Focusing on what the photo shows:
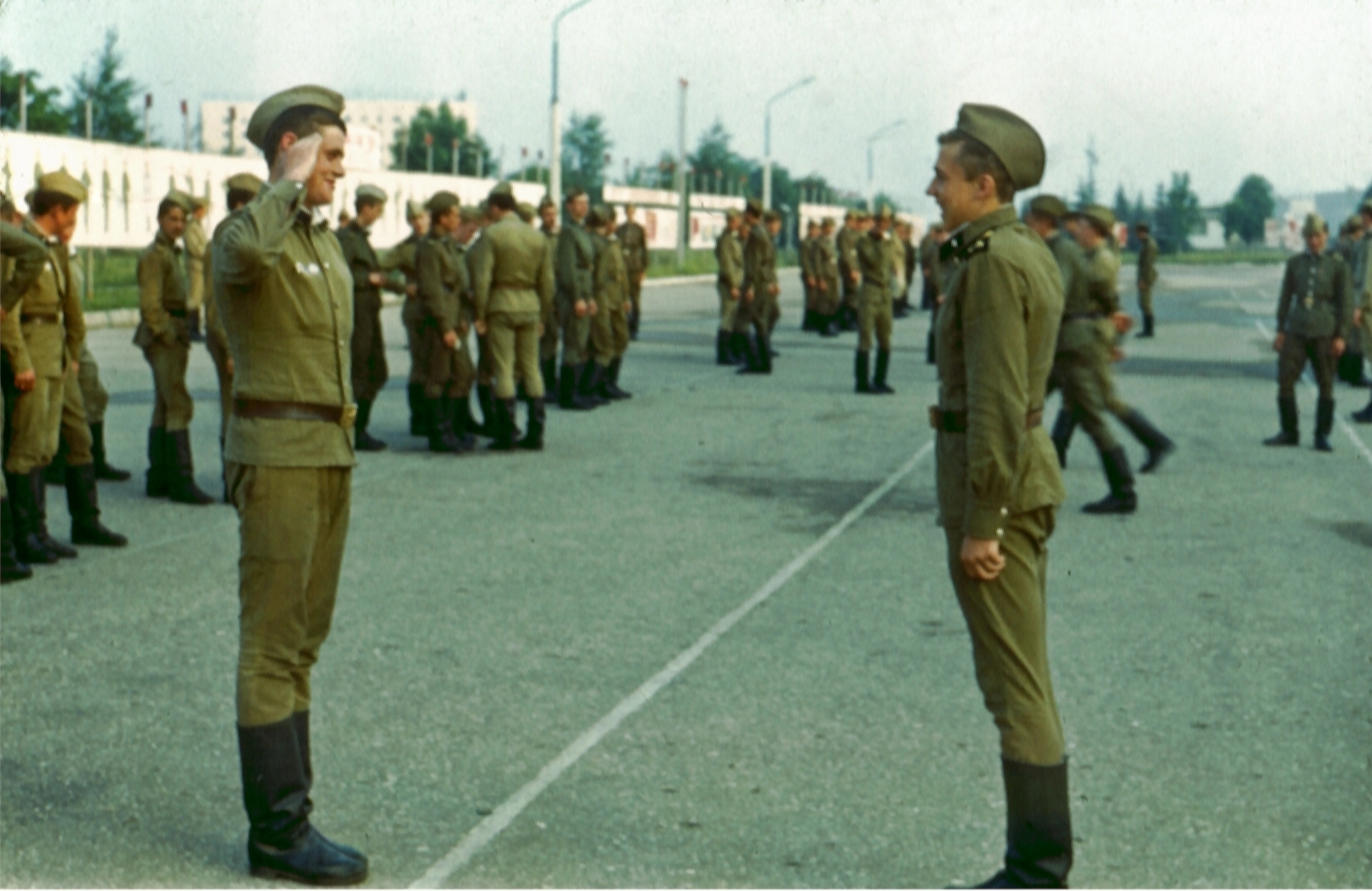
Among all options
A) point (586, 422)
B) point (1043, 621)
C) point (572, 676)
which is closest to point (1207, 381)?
point (586, 422)

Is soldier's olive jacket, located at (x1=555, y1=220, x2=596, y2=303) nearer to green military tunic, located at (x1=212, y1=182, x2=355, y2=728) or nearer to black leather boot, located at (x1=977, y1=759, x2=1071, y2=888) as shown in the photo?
green military tunic, located at (x1=212, y1=182, x2=355, y2=728)

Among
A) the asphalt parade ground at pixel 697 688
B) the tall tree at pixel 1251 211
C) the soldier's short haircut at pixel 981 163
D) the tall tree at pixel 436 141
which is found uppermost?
the tall tree at pixel 436 141

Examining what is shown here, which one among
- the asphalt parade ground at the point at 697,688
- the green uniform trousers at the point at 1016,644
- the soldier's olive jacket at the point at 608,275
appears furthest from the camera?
the soldier's olive jacket at the point at 608,275

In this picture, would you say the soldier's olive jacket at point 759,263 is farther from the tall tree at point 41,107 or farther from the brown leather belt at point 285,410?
the tall tree at point 41,107

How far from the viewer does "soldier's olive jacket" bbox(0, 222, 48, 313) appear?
8305 mm

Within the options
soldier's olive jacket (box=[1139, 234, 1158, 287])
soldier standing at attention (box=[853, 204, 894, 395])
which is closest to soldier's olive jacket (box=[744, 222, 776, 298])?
soldier standing at attention (box=[853, 204, 894, 395])

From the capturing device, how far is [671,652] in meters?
7.64

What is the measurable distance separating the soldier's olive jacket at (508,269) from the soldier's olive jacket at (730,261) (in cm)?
846

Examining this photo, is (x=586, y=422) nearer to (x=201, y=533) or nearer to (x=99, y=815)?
(x=201, y=533)

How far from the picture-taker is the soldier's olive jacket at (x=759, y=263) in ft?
74.4

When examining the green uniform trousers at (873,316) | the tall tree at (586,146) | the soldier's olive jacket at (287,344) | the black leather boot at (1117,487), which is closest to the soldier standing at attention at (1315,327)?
the black leather boot at (1117,487)

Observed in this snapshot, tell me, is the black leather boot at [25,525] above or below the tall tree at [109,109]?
below

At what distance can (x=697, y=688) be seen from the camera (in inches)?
277

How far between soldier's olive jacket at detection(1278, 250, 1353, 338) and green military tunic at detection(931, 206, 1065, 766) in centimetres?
1159
